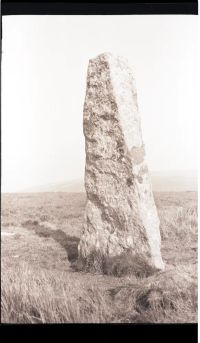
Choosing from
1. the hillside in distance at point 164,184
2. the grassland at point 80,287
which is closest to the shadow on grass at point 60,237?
Answer: the grassland at point 80,287

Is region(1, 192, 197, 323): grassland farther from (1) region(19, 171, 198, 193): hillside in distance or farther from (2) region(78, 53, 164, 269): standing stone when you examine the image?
(1) region(19, 171, 198, 193): hillside in distance

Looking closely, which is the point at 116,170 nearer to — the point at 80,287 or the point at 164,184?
the point at 80,287

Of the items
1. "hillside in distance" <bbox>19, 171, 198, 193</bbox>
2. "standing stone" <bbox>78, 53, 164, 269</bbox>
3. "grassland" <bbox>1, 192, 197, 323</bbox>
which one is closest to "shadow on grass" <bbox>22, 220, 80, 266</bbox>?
"grassland" <bbox>1, 192, 197, 323</bbox>

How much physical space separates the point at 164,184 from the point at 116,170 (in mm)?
2728

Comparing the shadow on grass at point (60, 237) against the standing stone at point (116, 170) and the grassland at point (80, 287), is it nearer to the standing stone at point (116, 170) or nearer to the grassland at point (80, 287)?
the grassland at point (80, 287)

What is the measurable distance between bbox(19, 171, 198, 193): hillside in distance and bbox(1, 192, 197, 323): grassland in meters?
1.22

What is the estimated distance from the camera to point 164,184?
717 cm

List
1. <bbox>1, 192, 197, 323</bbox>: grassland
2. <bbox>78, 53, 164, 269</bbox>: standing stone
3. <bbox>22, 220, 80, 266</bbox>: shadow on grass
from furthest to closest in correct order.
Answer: <bbox>22, 220, 80, 266</bbox>: shadow on grass → <bbox>78, 53, 164, 269</bbox>: standing stone → <bbox>1, 192, 197, 323</bbox>: grassland

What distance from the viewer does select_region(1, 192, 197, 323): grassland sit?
4273mm

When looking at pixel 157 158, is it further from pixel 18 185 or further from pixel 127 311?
pixel 127 311

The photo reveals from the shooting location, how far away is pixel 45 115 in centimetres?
620

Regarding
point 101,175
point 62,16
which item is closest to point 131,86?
point 101,175

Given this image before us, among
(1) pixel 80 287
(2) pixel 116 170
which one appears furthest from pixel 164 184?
(1) pixel 80 287

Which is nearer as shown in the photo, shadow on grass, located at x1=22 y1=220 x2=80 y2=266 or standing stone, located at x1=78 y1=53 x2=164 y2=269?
standing stone, located at x1=78 y1=53 x2=164 y2=269
